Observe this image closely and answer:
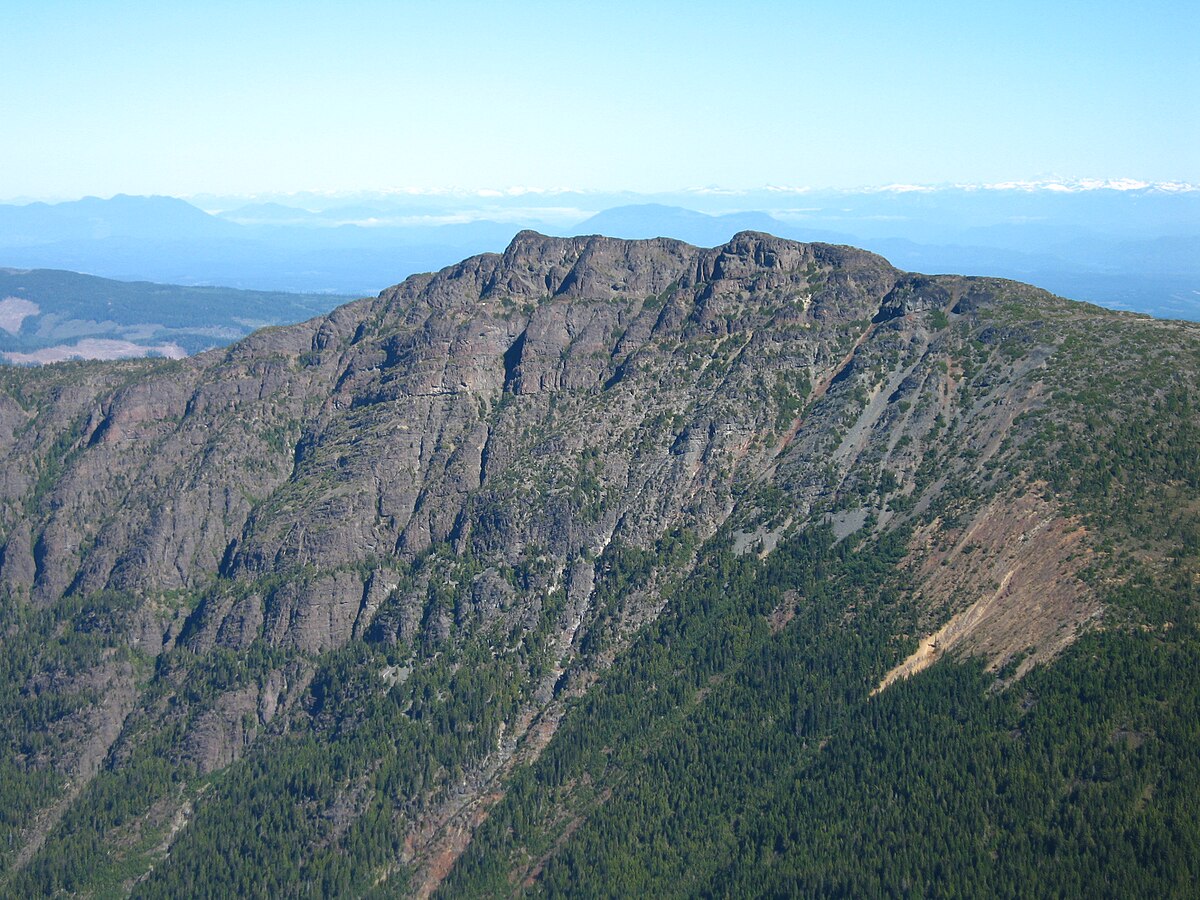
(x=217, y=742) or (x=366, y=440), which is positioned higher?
(x=366, y=440)

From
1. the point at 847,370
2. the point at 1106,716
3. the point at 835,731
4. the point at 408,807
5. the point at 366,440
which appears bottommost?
the point at 408,807

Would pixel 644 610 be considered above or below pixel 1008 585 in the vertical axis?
below

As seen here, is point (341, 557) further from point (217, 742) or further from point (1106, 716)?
point (1106, 716)

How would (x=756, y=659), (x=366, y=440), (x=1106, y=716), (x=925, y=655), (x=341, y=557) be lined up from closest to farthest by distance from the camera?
(x=1106, y=716)
(x=925, y=655)
(x=756, y=659)
(x=341, y=557)
(x=366, y=440)

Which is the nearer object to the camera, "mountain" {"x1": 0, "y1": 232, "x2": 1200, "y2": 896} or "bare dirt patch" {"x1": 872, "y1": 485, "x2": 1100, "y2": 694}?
"mountain" {"x1": 0, "y1": 232, "x2": 1200, "y2": 896}

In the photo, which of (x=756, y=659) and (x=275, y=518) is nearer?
(x=756, y=659)

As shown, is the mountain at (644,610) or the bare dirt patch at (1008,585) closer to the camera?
the mountain at (644,610)

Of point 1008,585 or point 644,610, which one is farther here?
point 644,610

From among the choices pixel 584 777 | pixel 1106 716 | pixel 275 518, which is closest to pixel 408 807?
pixel 584 777
